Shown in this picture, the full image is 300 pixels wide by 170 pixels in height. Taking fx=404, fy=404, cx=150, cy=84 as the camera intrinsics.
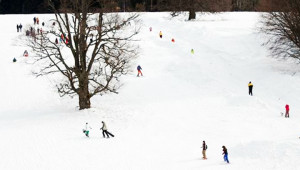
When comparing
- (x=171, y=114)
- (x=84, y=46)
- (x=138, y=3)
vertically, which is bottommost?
(x=171, y=114)

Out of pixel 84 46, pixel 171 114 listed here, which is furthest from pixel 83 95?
pixel 171 114

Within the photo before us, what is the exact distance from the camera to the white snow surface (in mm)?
19219

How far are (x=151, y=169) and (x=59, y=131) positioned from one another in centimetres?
810

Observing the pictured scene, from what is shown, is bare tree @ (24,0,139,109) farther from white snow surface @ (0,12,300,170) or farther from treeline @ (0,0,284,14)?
treeline @ (0,0,284,14)

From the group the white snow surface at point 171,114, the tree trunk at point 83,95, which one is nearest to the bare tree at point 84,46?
the tree trunk at point 83,95

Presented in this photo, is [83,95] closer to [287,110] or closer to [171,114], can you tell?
[171,114]

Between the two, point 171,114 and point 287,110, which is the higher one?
point 287,110

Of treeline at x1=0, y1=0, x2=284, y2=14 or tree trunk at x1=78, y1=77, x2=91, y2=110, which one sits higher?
treeline at x1=0, y1=0, x2=284, y2=14

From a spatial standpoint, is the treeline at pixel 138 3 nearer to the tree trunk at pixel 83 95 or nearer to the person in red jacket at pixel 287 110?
the tree trunk at pixel 83 95

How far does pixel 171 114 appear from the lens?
1064 inches

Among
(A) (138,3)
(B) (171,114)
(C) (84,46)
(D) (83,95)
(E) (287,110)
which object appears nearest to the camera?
(E) (287,110)

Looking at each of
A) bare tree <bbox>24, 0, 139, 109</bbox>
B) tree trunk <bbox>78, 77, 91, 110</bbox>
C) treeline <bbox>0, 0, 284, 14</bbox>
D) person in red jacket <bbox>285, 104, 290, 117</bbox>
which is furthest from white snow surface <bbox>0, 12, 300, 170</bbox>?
treeline <bbox>0, 0, 284, 14</bbox>

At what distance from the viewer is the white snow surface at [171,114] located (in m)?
19.2

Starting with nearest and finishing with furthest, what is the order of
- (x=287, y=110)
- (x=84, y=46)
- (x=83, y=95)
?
1. (x=287, y=110)
2. (x=84, y=46)
3. (x=83, y=95)
